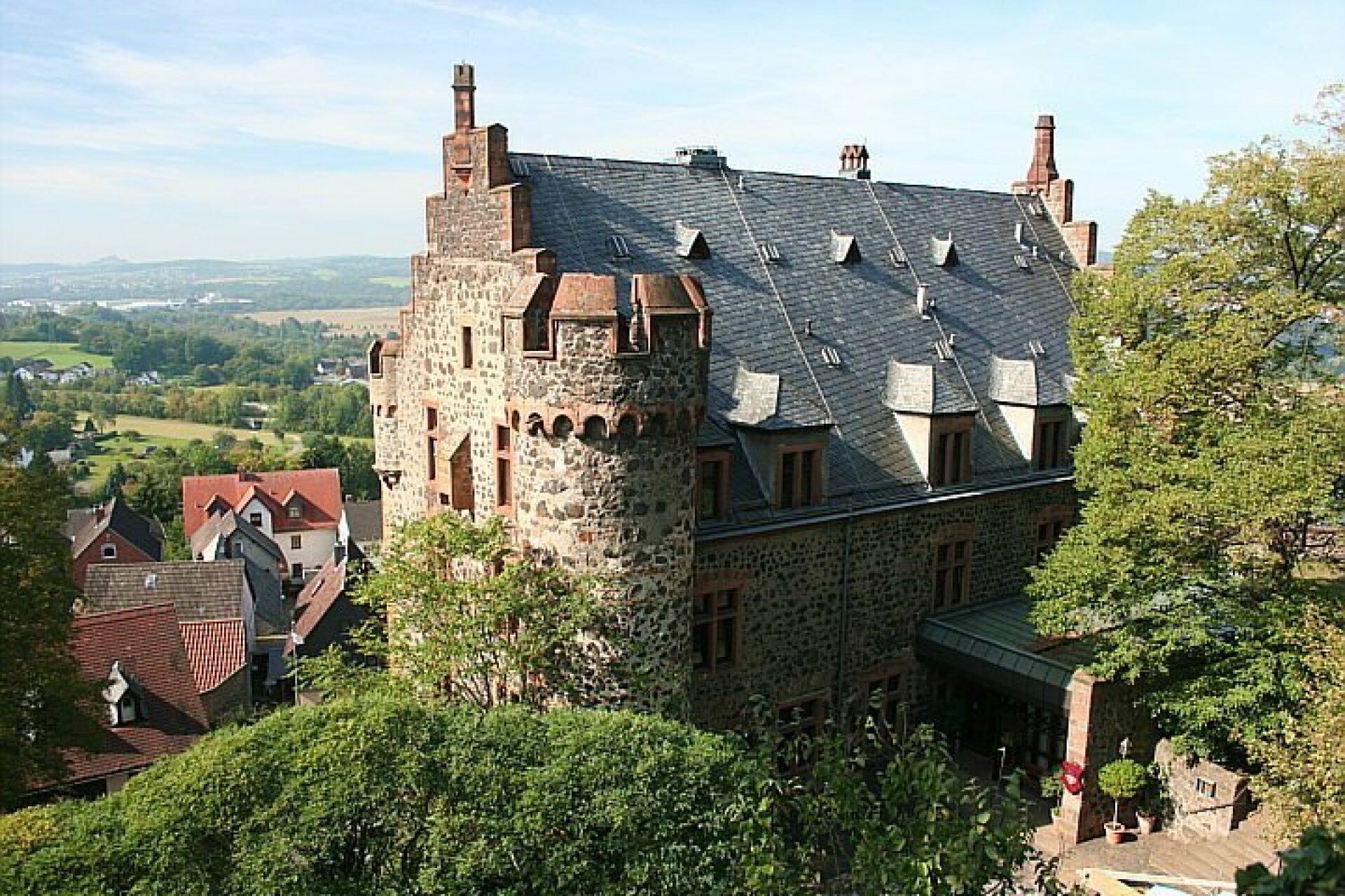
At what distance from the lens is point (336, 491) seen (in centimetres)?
8006

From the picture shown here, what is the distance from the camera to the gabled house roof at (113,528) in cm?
6819

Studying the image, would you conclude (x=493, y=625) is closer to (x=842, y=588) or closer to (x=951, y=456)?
(x=842, y=588)

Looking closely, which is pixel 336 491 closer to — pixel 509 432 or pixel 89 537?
pixel 89 537

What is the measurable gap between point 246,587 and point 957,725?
127ft

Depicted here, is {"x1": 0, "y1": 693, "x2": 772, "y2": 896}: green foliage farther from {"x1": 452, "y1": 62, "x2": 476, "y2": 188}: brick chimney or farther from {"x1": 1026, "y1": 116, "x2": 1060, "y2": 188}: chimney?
{"x1": 1026, "y1": 116, "x2": 1060, "y2": 188}: chimney

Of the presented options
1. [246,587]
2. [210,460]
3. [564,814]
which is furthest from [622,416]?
[210,460]

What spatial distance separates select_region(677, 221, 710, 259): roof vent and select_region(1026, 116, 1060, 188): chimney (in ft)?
51.7

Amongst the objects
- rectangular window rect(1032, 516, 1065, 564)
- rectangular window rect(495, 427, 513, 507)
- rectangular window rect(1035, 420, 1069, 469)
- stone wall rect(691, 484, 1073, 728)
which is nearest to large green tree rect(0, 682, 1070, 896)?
rectangular window rect(495, 427, 513, 507)

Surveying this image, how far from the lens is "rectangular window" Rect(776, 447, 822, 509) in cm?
2247

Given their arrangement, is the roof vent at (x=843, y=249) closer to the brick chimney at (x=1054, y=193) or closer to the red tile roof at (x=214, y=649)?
the brick chimney at (x=1054, y=193)

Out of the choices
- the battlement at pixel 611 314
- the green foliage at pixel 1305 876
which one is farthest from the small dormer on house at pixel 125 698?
the green foliage at pixel 1305 876

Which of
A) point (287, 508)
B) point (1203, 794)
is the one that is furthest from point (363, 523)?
point (1203, 794)

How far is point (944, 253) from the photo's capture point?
29.6 meters

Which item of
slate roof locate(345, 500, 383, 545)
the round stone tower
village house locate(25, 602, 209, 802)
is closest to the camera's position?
the round stone tower
